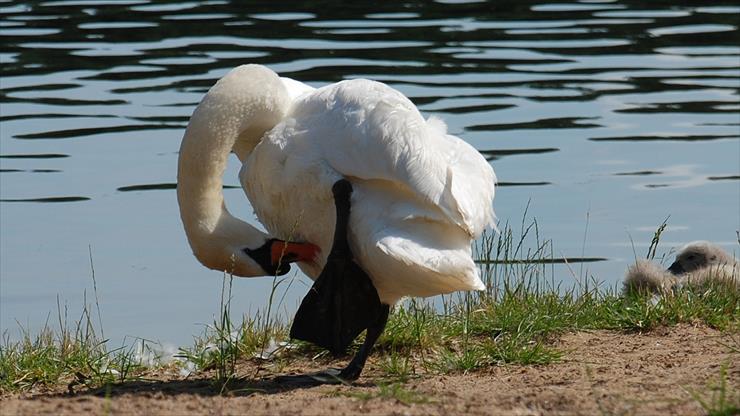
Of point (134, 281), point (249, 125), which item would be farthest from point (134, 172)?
point (249, 125)

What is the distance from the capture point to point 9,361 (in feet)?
23.8

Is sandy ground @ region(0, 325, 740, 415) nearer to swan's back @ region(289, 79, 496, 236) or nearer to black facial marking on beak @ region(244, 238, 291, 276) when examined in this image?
black facial marking on beak @ region(244, 238, 291, 276)

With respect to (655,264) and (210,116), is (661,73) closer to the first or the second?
(655,264)

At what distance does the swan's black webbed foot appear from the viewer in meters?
6.70

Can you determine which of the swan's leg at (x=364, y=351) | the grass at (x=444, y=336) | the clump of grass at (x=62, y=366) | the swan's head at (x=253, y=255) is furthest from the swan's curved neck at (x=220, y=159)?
the clump of grass at (x=62, y=366)

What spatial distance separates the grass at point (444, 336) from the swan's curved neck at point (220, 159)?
0.32 m

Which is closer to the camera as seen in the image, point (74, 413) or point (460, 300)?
point (74, 413)

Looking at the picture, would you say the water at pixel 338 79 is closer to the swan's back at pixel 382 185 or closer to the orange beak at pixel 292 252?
the orange beak at pixel 292 252

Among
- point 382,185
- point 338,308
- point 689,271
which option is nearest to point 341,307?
point 338,308

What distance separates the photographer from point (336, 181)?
663 centimetres

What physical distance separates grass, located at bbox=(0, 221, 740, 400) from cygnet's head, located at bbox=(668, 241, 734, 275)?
2.68 feet

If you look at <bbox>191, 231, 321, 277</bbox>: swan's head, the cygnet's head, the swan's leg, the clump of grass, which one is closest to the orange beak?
<bbox>191, 231, 321, 277</bbox>: swan's head

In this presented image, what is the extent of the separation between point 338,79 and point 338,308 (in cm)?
1030

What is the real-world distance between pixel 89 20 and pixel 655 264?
1497 centimetres
